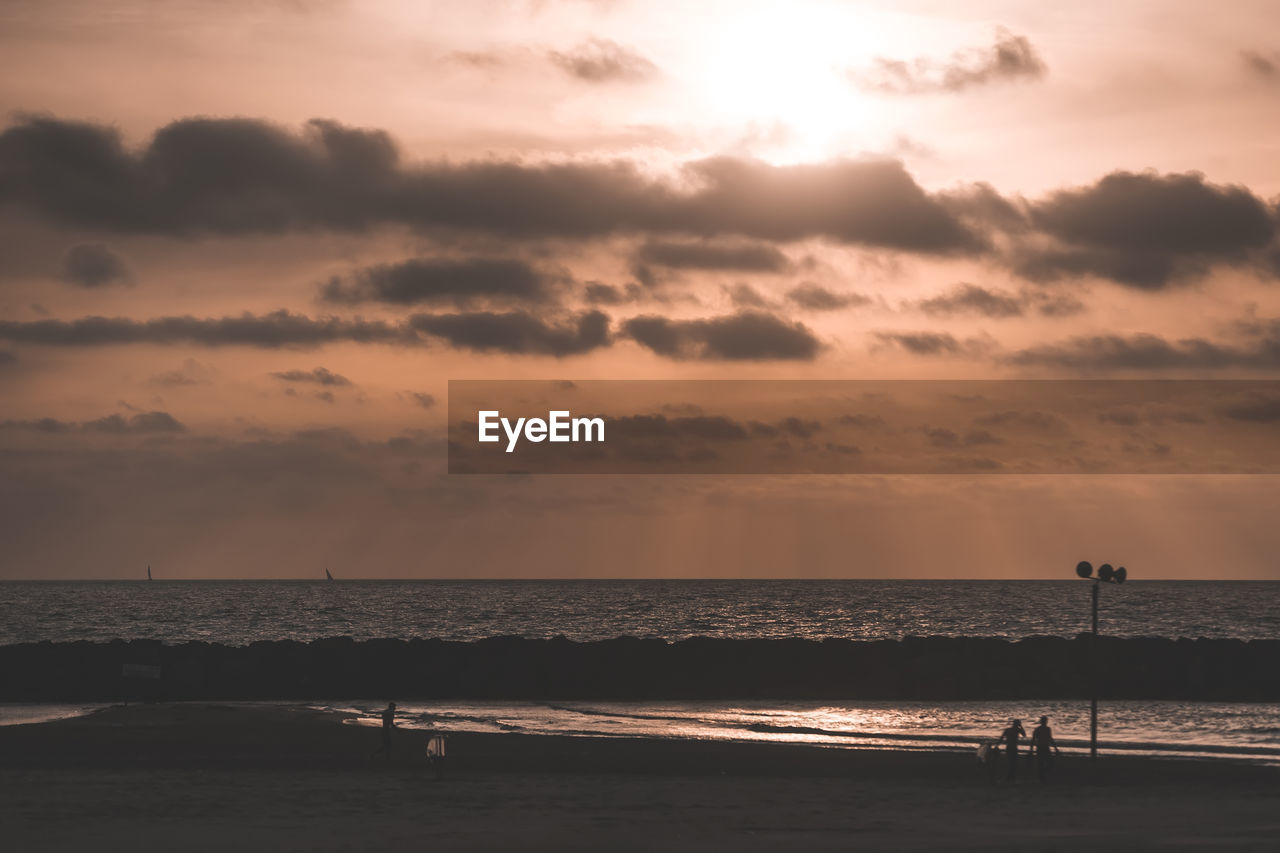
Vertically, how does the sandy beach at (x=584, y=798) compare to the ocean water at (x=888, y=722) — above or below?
above

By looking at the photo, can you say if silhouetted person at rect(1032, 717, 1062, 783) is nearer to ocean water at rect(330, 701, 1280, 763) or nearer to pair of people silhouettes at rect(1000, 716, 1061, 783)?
pair of people silhouettes at rect(1000, 716, 1061, 783)

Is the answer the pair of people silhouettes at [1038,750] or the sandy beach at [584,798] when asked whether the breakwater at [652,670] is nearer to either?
the sandy beach at [584,798]

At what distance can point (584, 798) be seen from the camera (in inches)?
1144

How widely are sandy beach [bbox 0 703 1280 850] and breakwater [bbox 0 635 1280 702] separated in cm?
1719

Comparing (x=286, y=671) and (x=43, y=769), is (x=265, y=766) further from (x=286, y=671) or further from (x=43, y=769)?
(x=286, y=671)

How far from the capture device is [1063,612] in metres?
154

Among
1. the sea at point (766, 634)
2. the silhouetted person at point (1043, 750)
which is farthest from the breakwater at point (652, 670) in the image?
the silhouetted person at point (1043, 750)

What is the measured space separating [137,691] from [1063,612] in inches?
4706

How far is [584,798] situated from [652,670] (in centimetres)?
3239

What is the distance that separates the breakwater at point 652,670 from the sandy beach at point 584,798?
56.4ft

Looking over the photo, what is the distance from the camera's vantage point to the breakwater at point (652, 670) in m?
55.3

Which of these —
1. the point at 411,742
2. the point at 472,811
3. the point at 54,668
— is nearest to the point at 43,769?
the point at 411,742

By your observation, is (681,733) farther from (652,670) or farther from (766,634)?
(766,634)

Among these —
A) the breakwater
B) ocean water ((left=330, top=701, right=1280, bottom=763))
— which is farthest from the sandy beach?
the breakwater
